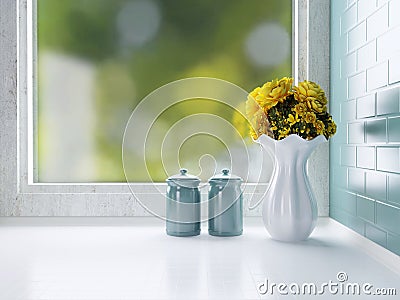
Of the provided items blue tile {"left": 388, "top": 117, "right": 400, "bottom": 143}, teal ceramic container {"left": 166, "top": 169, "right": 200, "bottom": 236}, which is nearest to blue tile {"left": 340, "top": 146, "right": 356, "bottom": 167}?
blue tile {"left": 388, "top": 117, "right": 400, "bottom": 143}

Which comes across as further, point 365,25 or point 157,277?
point 365,25

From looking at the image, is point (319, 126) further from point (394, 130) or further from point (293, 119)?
point (394, 130)

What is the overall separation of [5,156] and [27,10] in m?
0.51

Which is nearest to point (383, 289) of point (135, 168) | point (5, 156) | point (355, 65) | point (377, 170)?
point (377, 170)

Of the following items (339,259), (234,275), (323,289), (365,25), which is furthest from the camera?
(365,25)

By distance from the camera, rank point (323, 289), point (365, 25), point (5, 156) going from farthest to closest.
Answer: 1. point (5, 156)
2. point (365, 25)
3. point (323, 289)

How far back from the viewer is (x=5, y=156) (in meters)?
1.89

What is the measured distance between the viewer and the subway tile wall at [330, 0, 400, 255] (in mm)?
1273

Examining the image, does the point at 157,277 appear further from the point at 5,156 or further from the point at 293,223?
the point at 5,156

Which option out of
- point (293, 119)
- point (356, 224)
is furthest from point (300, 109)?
point (356, 224)

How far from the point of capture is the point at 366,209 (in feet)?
4.85

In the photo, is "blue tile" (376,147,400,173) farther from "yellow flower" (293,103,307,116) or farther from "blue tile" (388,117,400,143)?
"yellow flower" (293,103,307,116)

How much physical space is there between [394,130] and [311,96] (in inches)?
12.4

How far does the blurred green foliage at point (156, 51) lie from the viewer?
6.44ft
